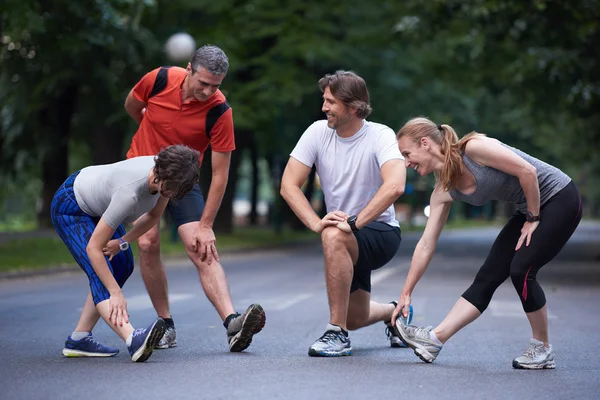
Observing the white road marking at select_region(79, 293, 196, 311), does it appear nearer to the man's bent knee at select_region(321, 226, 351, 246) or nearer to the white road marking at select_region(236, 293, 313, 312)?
the white road marking at select_region(236, 293, 313, 312)

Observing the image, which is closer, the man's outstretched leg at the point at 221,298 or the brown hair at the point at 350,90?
the brown hair at the point at 350,90

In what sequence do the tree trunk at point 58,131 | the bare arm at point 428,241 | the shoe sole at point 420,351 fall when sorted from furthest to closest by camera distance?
the tree trunk at point 58,131 < the shoe sole at point 420,351 < the bare arm at point 428,241

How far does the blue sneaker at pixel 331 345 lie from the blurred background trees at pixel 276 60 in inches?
423

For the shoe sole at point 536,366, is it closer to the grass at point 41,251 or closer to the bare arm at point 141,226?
the bare arm at point 141,226

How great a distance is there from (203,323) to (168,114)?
2734 millimetres

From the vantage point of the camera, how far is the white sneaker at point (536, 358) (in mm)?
7043

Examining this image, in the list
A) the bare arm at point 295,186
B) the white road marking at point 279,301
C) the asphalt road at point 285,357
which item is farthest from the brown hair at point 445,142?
the white road marking at point 279,301

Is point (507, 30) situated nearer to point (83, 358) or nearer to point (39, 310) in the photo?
point (39, 310)

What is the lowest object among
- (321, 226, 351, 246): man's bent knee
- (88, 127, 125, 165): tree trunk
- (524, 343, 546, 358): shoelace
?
(88, 127, 125, 165): tree trunk

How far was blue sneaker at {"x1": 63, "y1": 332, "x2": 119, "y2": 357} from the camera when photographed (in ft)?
24.0

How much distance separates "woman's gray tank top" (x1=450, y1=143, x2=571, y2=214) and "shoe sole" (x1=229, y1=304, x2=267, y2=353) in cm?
146

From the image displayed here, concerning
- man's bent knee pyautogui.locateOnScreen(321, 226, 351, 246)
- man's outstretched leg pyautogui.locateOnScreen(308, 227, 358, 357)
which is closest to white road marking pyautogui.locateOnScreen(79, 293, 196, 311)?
man's outstretched leg pyautogui.locateOnScreen(308, 227, 358, 357)

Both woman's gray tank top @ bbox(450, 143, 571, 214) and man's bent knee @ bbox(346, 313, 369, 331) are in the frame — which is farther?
man's bent knee @ bbox(346, 313, 369, 331)

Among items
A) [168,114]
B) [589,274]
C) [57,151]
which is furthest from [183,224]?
[57,151]
